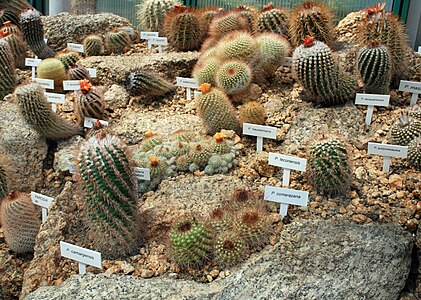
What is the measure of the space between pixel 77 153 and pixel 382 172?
2102 millimetres

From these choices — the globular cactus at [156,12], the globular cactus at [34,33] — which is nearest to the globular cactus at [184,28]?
the globular cactus at [156,12]

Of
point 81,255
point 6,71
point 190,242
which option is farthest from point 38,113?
point 190,242

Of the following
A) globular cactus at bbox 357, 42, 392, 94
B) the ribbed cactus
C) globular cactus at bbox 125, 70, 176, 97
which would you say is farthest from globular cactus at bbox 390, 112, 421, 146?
the ribbed cactus

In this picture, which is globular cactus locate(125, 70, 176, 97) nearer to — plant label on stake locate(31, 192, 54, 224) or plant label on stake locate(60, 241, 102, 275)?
plant label on stake locate(31, 192, 54, 224)

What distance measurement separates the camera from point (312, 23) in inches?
181

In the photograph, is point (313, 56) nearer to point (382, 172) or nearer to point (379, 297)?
point (382, 172)

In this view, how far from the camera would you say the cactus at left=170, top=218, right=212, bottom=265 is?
2.91 metres

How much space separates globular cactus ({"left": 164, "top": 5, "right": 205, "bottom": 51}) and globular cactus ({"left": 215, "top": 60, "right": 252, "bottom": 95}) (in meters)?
1.26

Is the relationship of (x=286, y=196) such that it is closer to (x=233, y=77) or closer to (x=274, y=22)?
(x=233, y=77)

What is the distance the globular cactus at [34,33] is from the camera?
225 inches

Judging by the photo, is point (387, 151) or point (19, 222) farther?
point (19, 222)

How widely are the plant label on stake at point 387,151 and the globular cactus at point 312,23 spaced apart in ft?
5.29

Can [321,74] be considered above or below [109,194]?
above

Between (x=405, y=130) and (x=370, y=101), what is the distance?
1.56 ft
